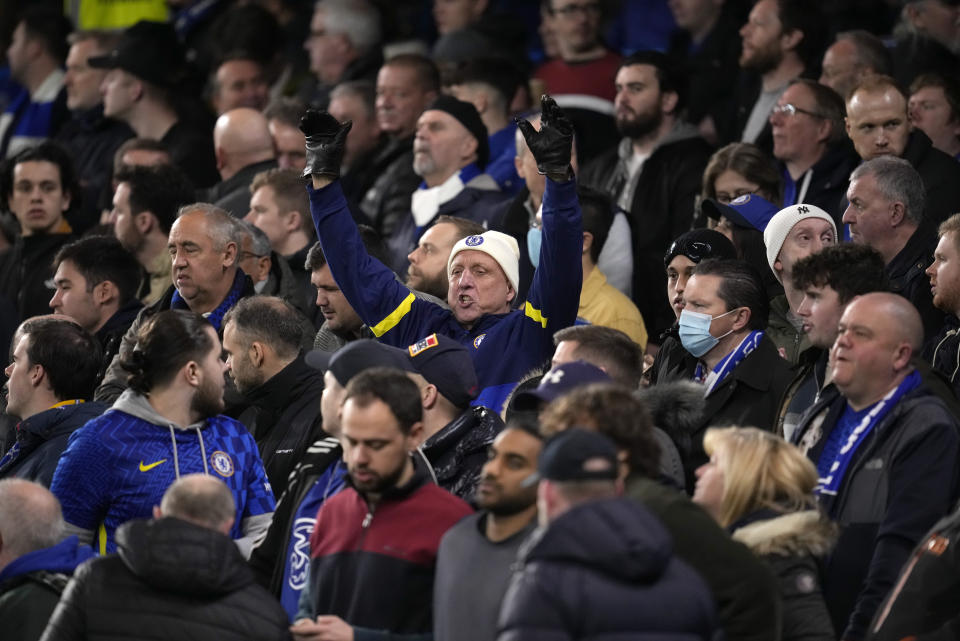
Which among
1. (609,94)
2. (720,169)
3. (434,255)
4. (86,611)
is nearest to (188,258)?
(434,255)

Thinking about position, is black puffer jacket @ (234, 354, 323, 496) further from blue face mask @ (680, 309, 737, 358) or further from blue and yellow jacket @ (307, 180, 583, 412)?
blue face mask @ (680, 309, 737, 358)

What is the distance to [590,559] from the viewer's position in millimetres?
4152

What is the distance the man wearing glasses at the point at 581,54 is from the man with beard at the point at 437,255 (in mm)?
3502

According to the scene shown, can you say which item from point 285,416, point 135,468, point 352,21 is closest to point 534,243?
point 285,416

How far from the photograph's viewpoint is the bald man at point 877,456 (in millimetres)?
5414

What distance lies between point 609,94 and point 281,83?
2850mm

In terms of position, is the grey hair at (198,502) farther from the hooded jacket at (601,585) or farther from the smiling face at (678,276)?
the smiling face at (678,276)

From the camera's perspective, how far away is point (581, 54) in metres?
11.3

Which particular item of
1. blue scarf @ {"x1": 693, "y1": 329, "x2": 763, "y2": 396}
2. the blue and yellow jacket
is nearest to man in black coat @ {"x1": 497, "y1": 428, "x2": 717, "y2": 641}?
blue scarf @ {"x1": 693, "y1": 329, "x2": 763, "y2": 396}

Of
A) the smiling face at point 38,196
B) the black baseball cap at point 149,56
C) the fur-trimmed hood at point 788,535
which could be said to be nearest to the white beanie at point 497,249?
the fur-trimmed hood at point 788,535

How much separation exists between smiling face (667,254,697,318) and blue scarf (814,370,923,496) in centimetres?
163

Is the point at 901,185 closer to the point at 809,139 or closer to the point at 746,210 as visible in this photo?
the point at 746,210

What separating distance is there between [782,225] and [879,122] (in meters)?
1.14

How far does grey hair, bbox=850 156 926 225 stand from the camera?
7535 mm
